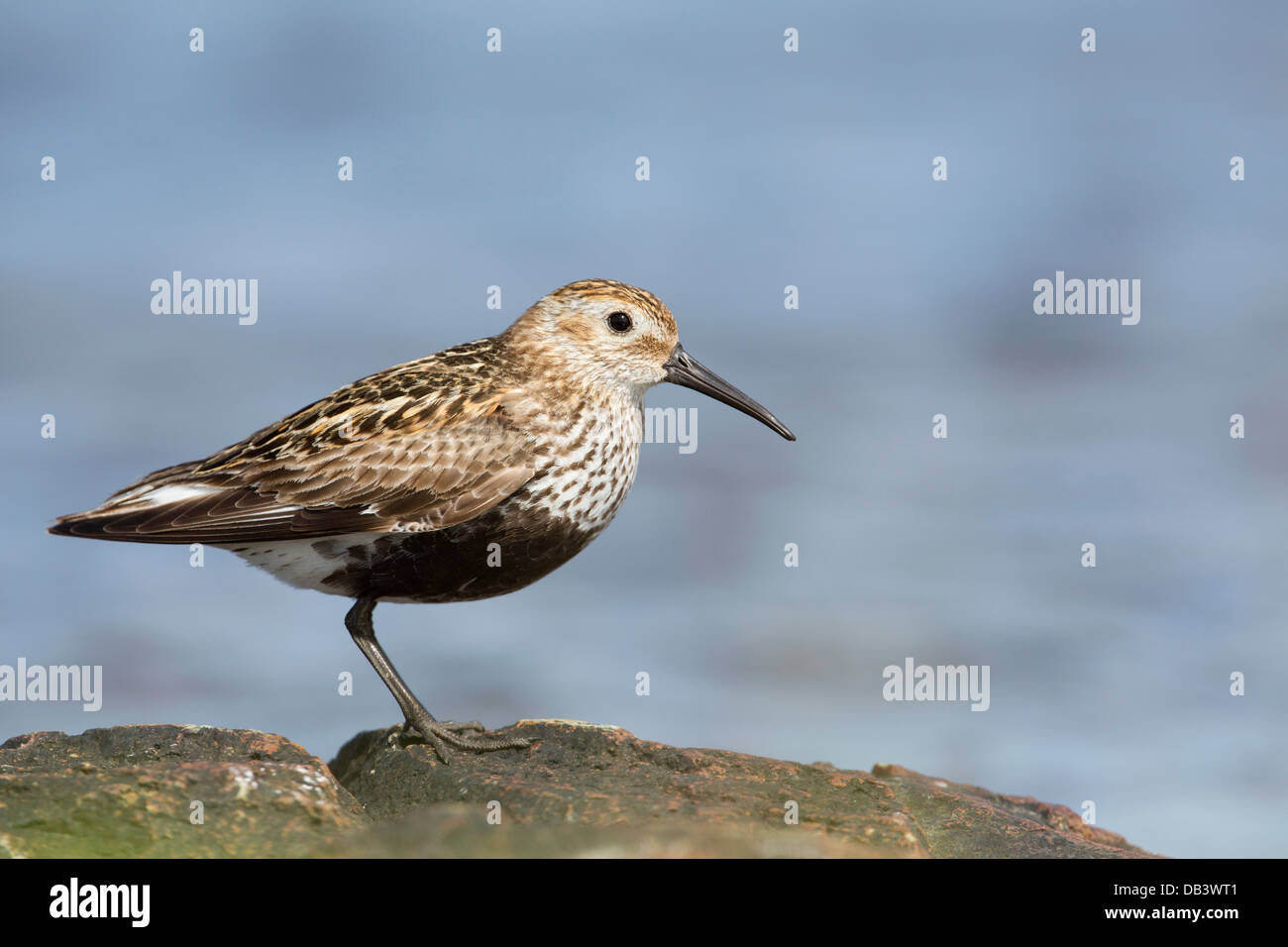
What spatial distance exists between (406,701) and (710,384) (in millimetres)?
3843

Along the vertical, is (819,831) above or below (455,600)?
below

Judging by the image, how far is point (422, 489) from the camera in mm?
9281

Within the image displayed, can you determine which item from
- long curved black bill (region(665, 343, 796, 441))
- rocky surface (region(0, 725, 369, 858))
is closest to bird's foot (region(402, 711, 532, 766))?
rocky surface (region(0, 725, 369, 858))

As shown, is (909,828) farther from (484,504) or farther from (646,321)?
(646,321)

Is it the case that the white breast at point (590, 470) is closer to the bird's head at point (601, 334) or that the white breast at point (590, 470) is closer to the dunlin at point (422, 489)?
the dunlin at point (422, 489)

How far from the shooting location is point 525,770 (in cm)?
871

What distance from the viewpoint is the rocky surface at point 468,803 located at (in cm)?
694

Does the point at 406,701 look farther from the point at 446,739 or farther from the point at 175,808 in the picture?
the point at 175,808

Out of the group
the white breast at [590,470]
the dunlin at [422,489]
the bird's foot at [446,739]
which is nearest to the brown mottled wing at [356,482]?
the dunlin at [422,489]

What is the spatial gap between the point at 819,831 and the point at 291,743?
3.80 metres

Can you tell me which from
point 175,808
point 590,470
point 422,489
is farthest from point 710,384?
point 175,808

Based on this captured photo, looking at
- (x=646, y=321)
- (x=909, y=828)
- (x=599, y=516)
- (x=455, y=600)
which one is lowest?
(x=909, y=828)
